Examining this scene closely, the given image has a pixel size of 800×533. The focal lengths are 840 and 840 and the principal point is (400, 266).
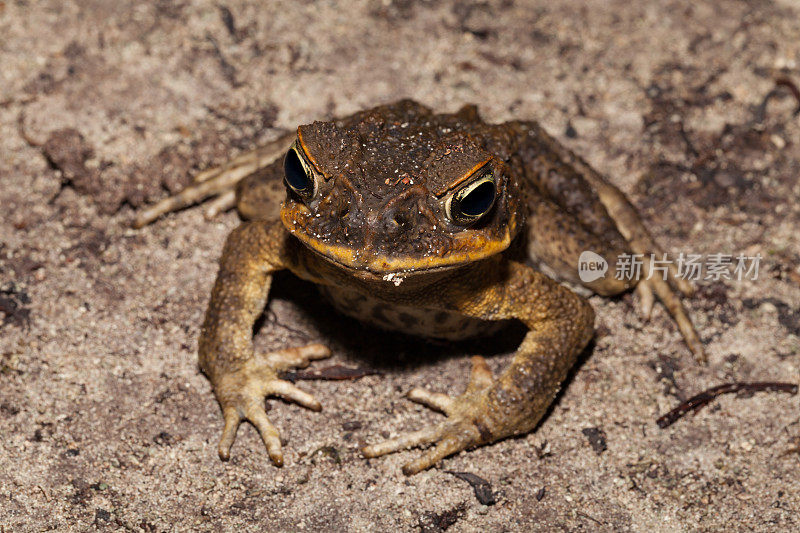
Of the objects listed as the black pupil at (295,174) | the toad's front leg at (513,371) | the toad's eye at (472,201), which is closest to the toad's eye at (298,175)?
Answer: the black pupil at (295,174)

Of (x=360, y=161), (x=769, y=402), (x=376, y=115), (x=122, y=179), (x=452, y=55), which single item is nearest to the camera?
(x=360, y=161)

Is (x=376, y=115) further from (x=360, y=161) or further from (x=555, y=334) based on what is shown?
(x=555, y=334)

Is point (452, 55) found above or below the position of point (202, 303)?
above

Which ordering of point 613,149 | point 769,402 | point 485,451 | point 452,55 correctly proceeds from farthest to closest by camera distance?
point 452,55, point 613,149, point 769,402, point 485,451

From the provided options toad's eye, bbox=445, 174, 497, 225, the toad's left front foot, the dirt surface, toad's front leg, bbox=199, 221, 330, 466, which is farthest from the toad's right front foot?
toad's eye, bbox=445, 174, 497, 225

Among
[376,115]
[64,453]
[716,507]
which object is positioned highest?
[376,115]

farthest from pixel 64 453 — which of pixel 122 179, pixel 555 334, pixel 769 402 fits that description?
pixel 769 402

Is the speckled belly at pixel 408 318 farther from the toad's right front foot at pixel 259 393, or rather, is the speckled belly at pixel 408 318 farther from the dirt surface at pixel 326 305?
the toad's right front foot at pixel 259 393

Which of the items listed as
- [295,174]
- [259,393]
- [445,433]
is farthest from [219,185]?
[445,433]
